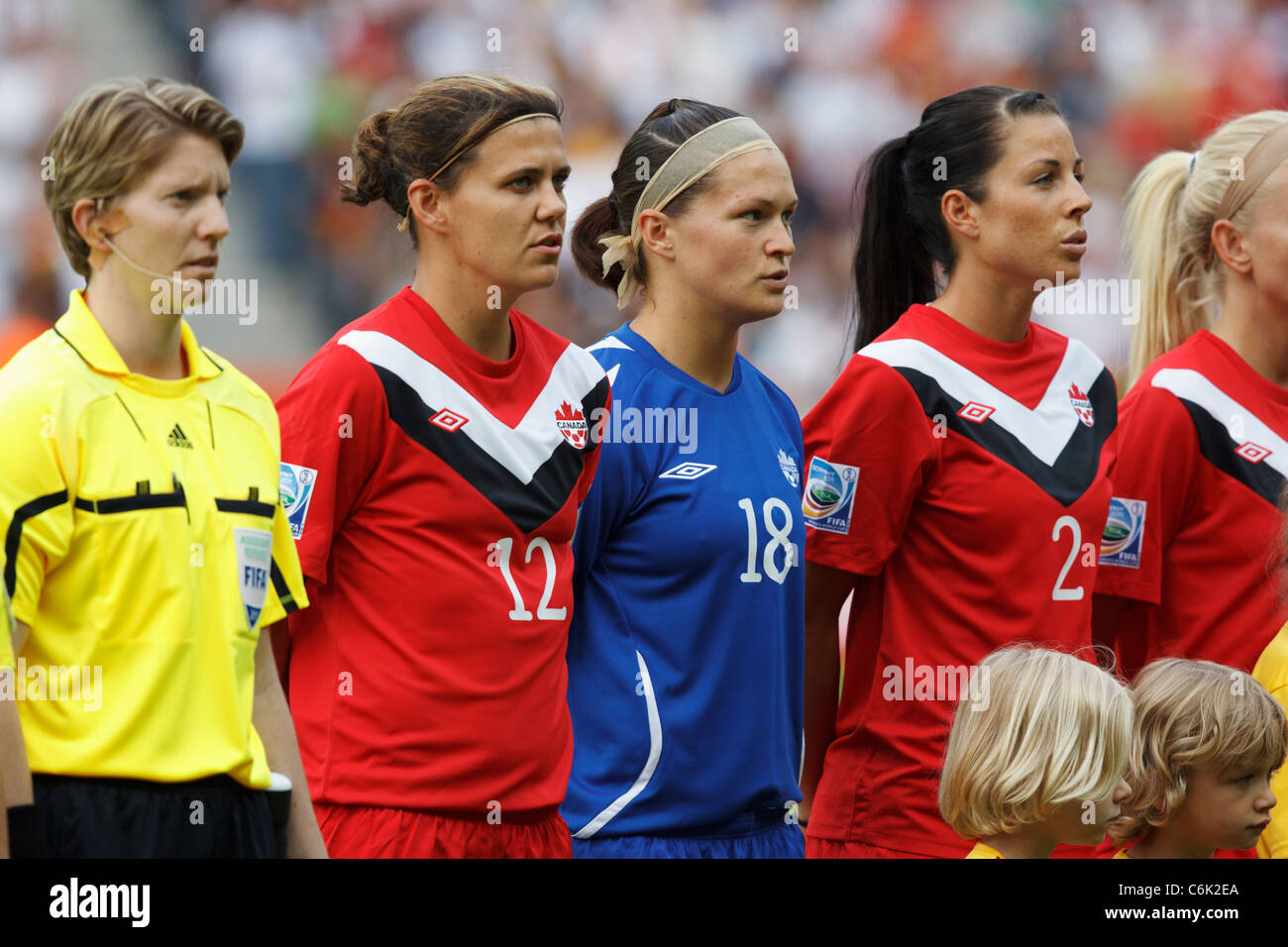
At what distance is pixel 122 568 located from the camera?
2404 millimetres

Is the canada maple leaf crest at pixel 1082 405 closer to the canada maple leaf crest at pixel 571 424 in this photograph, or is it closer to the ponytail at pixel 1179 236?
the ponytail at pixel 1179 236

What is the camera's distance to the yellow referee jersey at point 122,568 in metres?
2.35

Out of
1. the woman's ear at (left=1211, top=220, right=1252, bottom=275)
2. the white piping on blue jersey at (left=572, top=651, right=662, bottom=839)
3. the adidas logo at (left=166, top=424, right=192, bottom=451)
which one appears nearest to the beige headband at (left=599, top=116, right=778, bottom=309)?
the white piping on blue jersey at (left=572, top=651, right=662, bottom=839)

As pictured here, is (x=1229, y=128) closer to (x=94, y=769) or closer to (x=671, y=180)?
(x=671, y=180)

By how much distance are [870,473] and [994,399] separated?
1.16 ft

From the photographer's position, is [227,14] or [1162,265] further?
[227,14]

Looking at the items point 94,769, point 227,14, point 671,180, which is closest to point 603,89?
point 227,14

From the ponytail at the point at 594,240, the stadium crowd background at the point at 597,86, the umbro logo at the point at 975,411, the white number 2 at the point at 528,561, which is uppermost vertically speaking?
the stadium crowd background at the point at 597,86

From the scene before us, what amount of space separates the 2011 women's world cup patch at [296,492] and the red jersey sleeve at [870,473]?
117 cm

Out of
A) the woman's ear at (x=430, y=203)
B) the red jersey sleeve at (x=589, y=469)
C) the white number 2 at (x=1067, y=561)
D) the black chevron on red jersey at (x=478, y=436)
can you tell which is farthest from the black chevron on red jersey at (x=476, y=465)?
the white number 2 at (x=1067, y=561)

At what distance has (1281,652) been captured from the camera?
351cm

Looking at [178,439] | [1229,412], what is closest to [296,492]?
[178,439]

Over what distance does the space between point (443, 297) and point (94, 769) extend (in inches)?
47.1

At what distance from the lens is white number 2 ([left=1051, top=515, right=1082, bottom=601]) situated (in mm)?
3551
